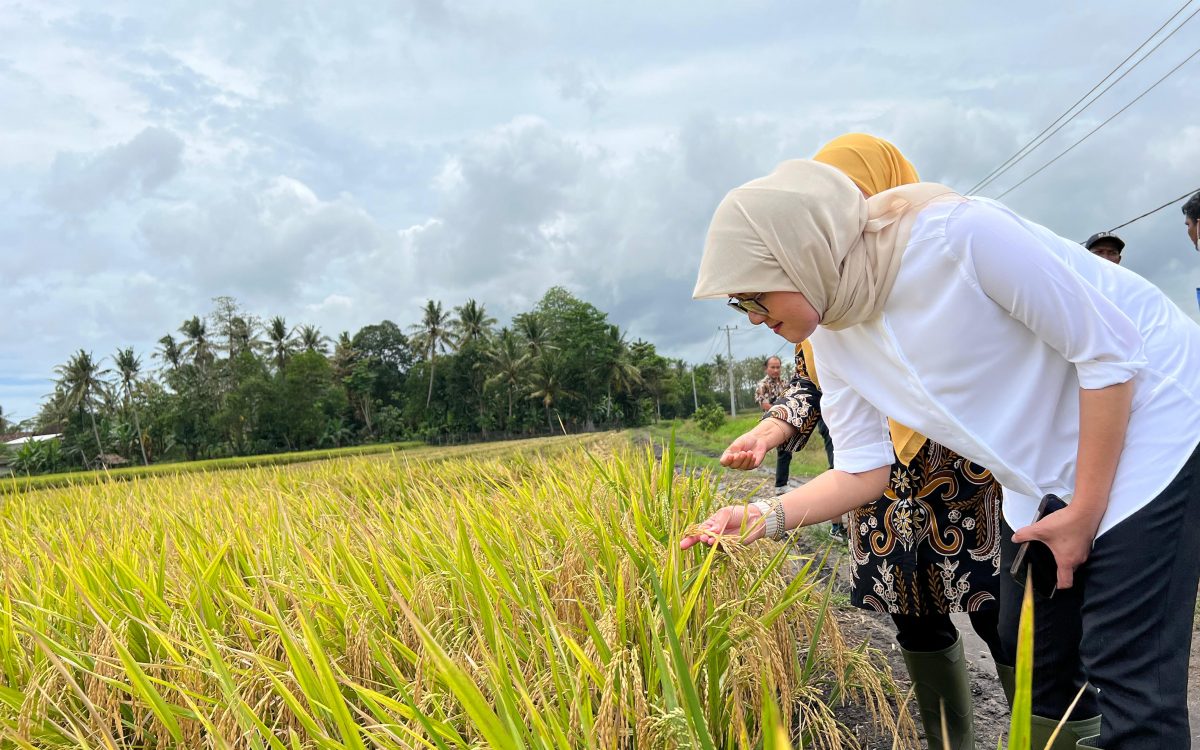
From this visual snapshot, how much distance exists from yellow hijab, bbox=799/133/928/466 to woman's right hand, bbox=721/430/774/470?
31 centimetres

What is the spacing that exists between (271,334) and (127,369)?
9797 mm

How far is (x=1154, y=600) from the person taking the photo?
1.04m

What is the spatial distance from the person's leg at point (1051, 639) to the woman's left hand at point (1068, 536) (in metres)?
0.10

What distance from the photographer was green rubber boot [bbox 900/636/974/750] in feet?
5.82

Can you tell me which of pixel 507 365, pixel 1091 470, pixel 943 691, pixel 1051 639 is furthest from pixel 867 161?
pixel 507 365

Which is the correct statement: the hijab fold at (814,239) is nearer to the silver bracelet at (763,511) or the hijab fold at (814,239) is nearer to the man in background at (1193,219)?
the silver bracelet at (763,511)

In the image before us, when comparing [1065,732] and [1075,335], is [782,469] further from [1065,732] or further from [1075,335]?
[1075,335]

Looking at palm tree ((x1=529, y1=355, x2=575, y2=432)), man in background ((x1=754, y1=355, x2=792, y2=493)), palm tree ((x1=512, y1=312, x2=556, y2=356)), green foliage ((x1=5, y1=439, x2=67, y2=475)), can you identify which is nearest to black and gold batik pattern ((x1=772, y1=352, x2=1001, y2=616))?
man in background ((x1=754, y1=355, x2=792, y2=493))

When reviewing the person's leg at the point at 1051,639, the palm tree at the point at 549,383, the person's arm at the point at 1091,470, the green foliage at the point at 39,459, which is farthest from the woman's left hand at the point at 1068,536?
the palm tree at the point at 549,383

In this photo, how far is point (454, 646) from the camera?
1669 mm

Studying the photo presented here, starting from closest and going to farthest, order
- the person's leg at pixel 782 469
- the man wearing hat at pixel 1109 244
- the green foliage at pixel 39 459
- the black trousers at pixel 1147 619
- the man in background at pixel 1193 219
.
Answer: the black trousers at pixel 1147 619 → the man in background at pixel 1193 219 → the man wearing hat at pixel 1109 244 → the person's leg at pixel 782 469 → the green foliage at pixel 39 459

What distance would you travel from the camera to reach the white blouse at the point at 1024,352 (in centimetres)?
105

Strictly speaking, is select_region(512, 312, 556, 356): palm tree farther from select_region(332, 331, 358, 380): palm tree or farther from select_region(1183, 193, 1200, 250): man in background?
select_region(1183, 193, 1200, 250): man in background

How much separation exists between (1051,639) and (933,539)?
471 millimetres
